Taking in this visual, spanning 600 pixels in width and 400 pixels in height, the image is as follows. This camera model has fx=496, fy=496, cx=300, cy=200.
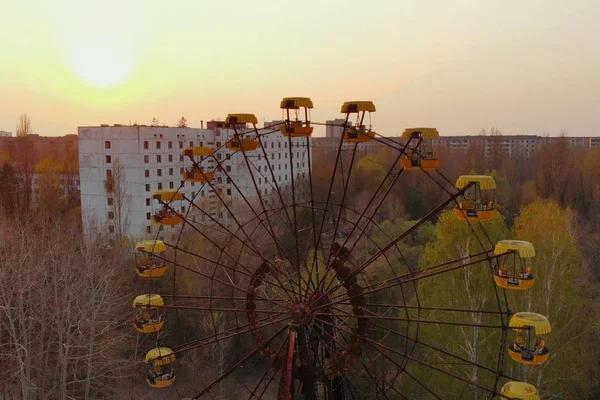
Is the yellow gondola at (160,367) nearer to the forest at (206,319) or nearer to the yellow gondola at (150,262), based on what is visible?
the forest at (206,319)

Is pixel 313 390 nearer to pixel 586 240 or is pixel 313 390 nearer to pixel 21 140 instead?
pixel 586 240

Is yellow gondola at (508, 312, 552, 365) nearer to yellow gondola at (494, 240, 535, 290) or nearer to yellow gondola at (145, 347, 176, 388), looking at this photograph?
yellow gondola at (494, 240, 535, 290)

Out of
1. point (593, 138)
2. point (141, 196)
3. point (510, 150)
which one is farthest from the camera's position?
point (593, 138)

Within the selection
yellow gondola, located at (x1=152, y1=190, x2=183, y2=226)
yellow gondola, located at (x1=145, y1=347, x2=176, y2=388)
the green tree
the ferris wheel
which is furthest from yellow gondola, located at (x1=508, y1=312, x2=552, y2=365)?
yellow gondola, located at (x1=152, y1=190, x2=183, y2=226)

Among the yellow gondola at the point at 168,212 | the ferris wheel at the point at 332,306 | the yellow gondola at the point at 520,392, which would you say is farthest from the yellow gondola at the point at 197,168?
the yellow gondola at the point at 520,392

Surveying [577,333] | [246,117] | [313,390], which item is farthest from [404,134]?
[577,333]

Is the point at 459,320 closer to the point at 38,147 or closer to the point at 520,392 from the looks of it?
the point at 520,392

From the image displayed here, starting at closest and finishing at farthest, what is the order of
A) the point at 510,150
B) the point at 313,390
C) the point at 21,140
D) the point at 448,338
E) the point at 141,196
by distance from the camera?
the point at 313,390 → the point at 448,338 → the point at 141,196 → the point at 21,140 → the point at 510,150
